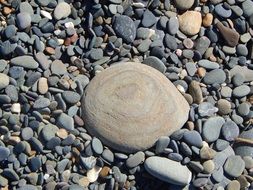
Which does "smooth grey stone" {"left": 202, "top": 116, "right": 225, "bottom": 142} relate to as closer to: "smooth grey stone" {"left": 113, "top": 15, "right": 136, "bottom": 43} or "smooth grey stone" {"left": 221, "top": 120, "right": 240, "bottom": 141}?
"smooth grey stone" {"left": 221, "top": 120, "right": 240, "bottom": 141}

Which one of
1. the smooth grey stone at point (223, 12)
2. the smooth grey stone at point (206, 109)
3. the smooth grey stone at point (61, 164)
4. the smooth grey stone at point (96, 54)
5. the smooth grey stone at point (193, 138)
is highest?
the smooth grey stone at point (223, 12)

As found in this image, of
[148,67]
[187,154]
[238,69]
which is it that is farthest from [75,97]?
[238,69]

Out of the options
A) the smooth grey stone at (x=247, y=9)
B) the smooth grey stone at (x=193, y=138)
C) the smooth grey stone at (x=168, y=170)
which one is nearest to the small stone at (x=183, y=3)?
the smooth grey stone at (x=247, y=9)

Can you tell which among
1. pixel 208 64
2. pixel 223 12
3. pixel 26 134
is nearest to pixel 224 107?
pixel 208 64

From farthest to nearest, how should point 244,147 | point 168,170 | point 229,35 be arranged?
1. point 229,35
2. point 244,147
3. point 168,170

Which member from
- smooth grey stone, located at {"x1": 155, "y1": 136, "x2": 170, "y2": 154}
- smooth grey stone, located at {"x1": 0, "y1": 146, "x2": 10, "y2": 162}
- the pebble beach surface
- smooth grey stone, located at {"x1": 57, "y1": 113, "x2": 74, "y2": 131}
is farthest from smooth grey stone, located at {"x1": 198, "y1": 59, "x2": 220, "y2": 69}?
smooth grey stone, located at {"x1": 0, "y1": 146, "x2": 10, "y2": 162}

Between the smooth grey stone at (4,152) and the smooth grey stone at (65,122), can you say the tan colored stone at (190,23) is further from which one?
the smooth grey stone at (4,152)

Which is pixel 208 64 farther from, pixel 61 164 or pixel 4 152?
pixel 4 152
